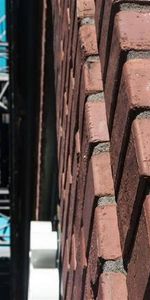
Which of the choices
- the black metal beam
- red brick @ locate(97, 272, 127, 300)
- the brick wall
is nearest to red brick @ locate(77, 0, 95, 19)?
the brick wall

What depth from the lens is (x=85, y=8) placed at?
1.40 meters

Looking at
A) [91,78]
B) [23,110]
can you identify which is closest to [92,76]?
[91,78]

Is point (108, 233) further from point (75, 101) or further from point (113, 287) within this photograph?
point (75, 101)

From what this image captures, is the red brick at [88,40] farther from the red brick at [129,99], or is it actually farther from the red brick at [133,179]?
the red brick at [133,179]

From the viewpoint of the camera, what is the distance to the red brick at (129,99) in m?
0.94

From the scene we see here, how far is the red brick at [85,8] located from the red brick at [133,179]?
19.7 inches

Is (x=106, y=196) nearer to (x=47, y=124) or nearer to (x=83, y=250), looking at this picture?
(x=83, y=250)

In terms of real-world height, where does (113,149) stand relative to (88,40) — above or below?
below

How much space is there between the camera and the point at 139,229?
90 centimetres

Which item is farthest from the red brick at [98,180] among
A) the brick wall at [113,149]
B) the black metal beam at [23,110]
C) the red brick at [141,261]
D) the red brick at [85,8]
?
the black metal beam at [23,110]

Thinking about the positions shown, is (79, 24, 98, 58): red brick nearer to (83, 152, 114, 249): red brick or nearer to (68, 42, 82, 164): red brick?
(68, 42, 82, 164): red brick

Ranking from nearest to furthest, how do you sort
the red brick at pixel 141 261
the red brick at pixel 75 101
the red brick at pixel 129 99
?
1. the red brick at pixel 141 261
2. the red brick at pixel 129 99
3. the red brick at pixel 75 101

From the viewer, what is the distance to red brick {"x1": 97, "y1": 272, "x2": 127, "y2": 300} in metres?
1.01

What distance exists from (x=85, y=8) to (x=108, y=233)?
21.4 inches
